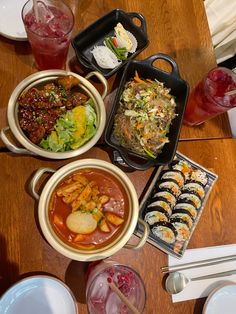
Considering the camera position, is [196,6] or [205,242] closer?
[205,242]

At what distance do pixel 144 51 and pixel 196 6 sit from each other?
43cm

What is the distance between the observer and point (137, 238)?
1.44 meters

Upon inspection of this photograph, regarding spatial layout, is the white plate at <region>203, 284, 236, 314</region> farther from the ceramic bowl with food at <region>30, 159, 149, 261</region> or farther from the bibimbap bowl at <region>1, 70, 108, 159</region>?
the bibimbap bowl at <region>1, 70, 108, 159</region>

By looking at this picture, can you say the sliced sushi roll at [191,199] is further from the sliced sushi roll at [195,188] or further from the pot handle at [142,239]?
the pot handle at [142,239]

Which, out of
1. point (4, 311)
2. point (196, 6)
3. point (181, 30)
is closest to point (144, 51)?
point (181, 30)

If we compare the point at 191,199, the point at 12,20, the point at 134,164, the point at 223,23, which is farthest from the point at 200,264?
the point at 223,23

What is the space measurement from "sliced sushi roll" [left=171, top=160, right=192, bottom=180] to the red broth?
0.96ft

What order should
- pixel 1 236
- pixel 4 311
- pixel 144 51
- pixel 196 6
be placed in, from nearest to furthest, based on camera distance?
pixel 4 311 → pixel 1 236 → pixel 144 51 → pixel 196 6

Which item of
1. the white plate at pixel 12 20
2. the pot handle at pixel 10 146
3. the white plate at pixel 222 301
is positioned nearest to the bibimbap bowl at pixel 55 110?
the pot handle at pixel 10 146

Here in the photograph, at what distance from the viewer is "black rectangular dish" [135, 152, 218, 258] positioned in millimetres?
1429

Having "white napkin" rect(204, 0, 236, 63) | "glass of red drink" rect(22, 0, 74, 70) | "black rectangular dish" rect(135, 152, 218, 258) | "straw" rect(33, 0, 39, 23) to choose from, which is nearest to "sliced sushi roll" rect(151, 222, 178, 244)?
"black rectangular dish" rect(135, 152, 218, 258)

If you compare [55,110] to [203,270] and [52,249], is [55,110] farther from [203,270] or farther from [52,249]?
[203,270]

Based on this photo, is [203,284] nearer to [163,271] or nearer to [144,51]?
[163,271]

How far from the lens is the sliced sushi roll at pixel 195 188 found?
4.98 feet
